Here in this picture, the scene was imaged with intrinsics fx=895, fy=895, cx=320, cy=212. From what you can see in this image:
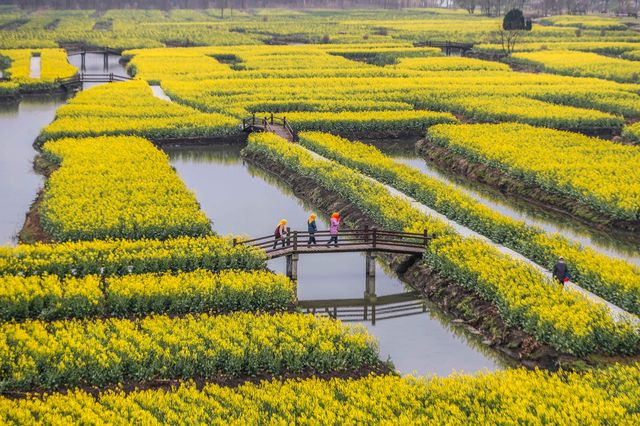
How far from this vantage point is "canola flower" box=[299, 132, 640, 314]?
26703mm

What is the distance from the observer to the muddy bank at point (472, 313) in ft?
77.9

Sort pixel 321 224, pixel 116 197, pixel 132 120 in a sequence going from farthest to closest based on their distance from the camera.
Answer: pixel 132 120, pixel 321 224, pixel 116 197

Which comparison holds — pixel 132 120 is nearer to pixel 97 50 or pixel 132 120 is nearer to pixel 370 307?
pixel 370 307

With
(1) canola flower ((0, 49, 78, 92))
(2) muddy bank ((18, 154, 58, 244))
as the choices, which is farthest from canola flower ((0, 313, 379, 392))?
(1) canola flower ((0, 49, 78, 92))

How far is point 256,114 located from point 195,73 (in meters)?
26.1

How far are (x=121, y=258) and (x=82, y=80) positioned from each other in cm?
6012

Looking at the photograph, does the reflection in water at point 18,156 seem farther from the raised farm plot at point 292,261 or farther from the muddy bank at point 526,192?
the muddy bank at point 526,192

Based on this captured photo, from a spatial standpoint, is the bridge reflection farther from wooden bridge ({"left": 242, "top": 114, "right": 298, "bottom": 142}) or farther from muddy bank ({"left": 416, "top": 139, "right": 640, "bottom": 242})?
wooden bridge ({"left": 242, "top": 114, "right": 298, "bottom": 142})

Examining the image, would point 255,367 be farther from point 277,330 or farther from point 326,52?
point 326,52

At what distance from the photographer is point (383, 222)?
114ft

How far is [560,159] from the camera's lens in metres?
46.3

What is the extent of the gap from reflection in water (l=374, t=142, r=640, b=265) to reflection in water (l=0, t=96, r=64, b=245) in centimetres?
2055

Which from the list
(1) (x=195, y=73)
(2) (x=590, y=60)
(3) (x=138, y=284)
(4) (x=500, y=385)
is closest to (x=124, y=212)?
(3) (x=138, y=284)

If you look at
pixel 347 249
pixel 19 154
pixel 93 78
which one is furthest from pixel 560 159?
pixel 93 78
